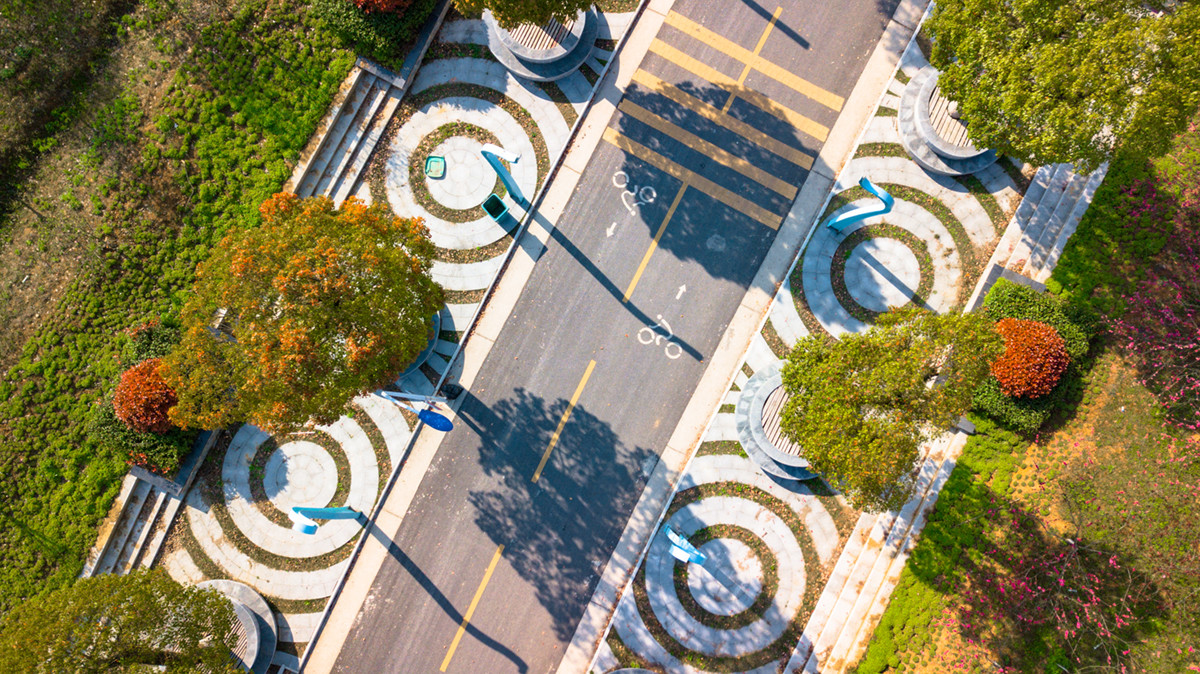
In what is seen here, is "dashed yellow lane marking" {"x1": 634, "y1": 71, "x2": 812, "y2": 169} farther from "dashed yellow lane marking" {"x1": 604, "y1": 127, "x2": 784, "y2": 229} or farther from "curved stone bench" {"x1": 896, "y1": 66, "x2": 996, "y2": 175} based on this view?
"curved stone bench" {"x1": 896, "y1": 66, "x2": 996, "y2": 175}

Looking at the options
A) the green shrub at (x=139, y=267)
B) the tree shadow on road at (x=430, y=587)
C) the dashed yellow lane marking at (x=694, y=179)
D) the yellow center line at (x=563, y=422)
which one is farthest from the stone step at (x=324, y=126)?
the tree shadow on road at (x=430, y=587)

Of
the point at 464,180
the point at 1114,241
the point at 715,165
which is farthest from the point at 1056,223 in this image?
the point at 464,180

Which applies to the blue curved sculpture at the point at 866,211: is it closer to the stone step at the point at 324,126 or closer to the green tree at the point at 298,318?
the green tree at the point at 298,318

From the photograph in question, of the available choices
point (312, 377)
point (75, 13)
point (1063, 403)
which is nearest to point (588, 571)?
point (312, 377)

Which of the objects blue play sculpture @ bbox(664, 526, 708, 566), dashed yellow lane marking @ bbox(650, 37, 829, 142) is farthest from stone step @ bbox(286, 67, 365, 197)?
blue play sculpture @ bbox(664, 526, 708, 566)

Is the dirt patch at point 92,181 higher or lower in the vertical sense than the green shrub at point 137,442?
higher

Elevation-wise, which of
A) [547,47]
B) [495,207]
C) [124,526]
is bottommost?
[124,526]

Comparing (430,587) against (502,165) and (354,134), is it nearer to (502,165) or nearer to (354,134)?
(502,165)
